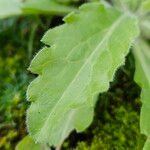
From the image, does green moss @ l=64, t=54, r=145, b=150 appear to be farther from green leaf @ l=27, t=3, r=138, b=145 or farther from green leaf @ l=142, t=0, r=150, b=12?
green leaf @ l=142, t=0, r=150, b=12

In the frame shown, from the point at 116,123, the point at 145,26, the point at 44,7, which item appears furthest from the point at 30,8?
the point at 116,123

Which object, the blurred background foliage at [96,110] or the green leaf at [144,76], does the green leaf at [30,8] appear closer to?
the blurred background foliage at [96,110]

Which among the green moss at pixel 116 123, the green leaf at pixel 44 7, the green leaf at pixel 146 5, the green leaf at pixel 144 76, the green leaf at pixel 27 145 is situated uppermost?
the green leaf at pixel 146 5

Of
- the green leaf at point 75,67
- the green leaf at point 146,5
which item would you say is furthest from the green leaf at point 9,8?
the green leaf at point 146,5

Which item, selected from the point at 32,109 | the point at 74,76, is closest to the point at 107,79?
the point at 74,76

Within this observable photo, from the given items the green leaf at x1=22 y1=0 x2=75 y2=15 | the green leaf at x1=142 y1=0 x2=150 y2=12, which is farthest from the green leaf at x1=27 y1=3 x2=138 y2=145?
the green leaf at x1=22 y1=0 x2=75 y2=15
